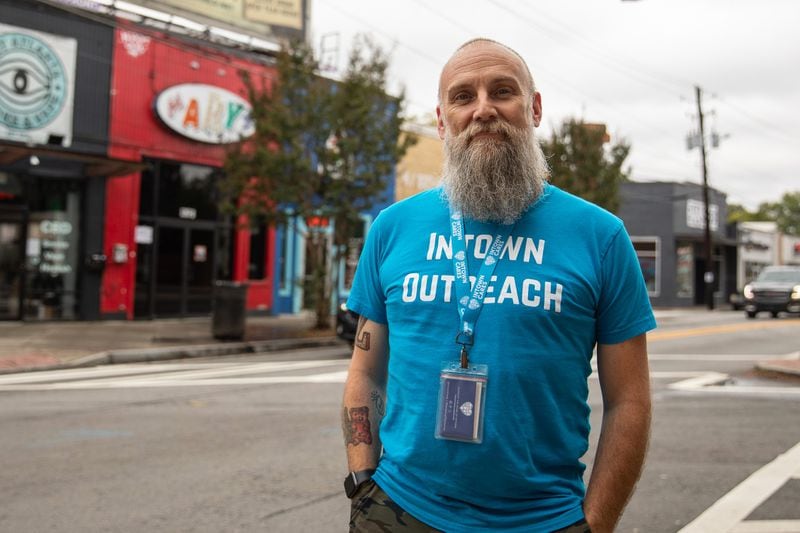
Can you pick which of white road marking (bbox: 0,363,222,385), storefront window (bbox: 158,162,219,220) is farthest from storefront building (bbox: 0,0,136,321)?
white road marking (bbox: 0,363,222,385)

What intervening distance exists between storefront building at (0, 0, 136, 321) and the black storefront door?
53.6 inches

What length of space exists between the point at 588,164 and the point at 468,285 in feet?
105

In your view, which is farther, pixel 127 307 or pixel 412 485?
pixel 127 307

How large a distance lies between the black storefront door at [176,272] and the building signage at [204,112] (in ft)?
7.96

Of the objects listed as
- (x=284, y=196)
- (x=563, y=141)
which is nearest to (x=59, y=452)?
(x=284, y=196)

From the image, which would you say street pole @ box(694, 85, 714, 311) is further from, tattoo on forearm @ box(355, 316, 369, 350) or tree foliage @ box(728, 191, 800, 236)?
tree foliage @ box(728, 191, 800, 236)

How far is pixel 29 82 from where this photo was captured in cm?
1828

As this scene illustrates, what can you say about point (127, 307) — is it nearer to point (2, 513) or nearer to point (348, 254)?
point (348, 254)

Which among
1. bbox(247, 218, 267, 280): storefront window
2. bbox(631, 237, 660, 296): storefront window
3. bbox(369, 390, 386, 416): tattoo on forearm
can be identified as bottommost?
bbox(369, 390, 386, 416): tattoo on forearm

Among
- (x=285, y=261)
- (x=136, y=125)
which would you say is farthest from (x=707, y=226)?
(x=136, y=125)

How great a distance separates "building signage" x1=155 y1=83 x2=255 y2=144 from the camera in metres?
21.0

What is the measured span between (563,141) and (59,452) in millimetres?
29602

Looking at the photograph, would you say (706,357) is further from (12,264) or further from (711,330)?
(12,264)

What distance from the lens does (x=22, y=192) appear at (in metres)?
18.5
